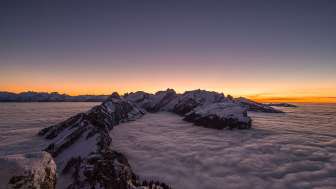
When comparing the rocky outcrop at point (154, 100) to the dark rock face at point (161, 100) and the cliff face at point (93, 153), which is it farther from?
the cliff face at point (93, 153)

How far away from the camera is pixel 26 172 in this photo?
2.97 metres

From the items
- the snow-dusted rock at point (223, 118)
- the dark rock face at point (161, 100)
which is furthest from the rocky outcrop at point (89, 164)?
the dark rock face at point (161, 100)

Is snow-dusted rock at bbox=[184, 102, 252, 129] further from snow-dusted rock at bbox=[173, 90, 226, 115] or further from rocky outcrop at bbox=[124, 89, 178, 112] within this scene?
rocky outcrop at bbox=[124, 89, 178, 112]

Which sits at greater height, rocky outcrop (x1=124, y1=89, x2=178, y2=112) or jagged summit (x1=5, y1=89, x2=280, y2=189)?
rocky outcrop (x1=124, y1=89, x2=178, y2=112)

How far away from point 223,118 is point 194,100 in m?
13.1

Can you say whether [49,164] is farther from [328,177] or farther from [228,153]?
[328,177]

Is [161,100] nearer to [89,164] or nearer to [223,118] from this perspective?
[223,118]

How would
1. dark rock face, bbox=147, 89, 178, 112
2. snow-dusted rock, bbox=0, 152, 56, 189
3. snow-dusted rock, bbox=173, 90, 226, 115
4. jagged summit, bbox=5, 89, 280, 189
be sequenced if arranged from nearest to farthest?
snow-dusted rock, bbox=0, 152, 56, 189 < jagged summit, bbox=5, 89, 280, 189 < snow-dusted rock, bbox=173, 90, 226, 115 < dark rock face, bbox=147, 89, 178, 112

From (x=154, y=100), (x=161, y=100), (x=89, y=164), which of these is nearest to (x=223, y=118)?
(x=89, y=164)

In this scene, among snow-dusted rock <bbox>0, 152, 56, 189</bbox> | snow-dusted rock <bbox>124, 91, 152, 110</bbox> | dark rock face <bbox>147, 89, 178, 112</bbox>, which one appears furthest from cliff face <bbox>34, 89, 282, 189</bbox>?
snow-dusted rock <bbox>124, 91, 152, 110</bbox>

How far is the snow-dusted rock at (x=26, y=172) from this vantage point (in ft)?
9.19

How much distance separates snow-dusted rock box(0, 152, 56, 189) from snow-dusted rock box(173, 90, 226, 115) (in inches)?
889

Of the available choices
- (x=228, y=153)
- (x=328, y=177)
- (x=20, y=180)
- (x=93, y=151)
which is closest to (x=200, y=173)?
(x=228, y=153)

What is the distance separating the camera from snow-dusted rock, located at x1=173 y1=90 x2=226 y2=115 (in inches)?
1036
